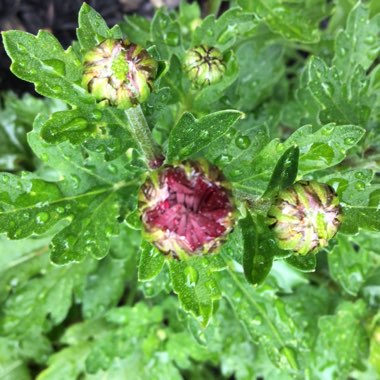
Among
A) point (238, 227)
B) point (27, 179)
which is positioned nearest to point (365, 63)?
point (238, 227)

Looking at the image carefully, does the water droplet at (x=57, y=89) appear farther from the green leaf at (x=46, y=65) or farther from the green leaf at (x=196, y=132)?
the green leaf at (x=196, y=132)

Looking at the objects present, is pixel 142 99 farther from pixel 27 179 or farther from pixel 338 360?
Result: pixel 338 360

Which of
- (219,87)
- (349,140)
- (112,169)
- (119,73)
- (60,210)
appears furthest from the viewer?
(219,87)

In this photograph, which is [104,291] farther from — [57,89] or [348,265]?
[57,89]

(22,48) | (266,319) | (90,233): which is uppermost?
(22,48)

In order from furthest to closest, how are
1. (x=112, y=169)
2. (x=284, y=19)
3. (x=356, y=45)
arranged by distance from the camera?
(x=284, y=19)
(x=356, y=45)
(x=112, y=169)

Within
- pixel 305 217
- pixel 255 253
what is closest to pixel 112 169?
pixel 255 253

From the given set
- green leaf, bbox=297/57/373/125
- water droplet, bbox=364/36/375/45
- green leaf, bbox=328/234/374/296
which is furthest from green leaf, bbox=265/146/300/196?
water droplet, bbox=364/36/375/45
